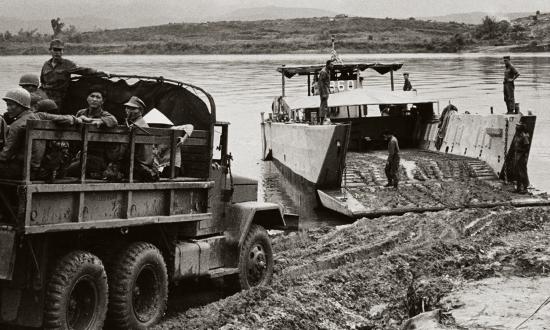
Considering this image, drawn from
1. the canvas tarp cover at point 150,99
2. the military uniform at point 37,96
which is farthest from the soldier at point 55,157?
the canvas tarp cover at point 150,99

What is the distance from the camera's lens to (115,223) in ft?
26.0

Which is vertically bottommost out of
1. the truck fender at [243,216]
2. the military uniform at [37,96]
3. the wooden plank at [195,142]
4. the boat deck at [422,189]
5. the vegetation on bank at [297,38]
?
Answer: the boat deck at [422,189]

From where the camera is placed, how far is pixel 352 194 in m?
19.9

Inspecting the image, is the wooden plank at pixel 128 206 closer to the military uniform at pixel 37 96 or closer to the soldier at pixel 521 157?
the military uniform at pixel 37 96

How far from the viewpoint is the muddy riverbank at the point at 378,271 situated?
8.62 meters

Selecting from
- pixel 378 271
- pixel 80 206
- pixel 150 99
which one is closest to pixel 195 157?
pixel 150 99

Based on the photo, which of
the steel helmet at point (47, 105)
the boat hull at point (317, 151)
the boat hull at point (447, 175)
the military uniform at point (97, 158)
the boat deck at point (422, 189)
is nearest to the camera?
the military uniform at point (97, 158)

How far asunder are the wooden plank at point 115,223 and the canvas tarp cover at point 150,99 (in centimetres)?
117

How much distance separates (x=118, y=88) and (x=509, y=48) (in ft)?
308

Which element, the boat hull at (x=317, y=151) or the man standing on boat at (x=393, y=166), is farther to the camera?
the boat hull at (x=317, y=151)

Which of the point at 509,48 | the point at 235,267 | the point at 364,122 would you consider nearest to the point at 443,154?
the point at 364,122

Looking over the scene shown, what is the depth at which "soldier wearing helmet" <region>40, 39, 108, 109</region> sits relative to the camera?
10.3 metres

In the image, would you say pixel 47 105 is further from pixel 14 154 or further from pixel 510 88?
pixel 510 88

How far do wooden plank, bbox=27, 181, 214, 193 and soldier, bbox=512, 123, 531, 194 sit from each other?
12.5 meters
